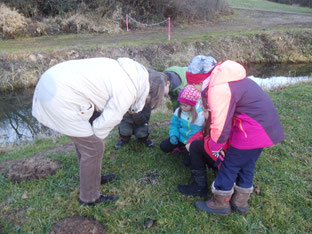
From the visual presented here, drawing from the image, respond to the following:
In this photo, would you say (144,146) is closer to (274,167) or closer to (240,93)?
(274,167)

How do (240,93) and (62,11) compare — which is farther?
(62,11)

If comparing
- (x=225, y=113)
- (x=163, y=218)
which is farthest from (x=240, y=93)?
(x=163, y=218)

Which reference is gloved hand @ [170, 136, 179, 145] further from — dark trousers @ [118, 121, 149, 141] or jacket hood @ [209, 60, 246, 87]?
jacket hood @ [209, 60, 246, 87]

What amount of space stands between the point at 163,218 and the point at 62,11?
53.6 ft

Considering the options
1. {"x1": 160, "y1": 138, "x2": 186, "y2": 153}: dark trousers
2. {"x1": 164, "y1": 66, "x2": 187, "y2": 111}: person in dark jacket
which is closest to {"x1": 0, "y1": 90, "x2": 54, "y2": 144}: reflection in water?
{"x1": 160, "y1": 138, "x2": 186, "y2": 153}: dark trousers

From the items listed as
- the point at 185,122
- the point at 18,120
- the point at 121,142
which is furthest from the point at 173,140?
the point at 18,120

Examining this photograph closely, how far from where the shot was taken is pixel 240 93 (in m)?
2.36

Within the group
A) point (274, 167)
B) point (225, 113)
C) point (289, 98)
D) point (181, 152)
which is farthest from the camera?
point (289, 98)

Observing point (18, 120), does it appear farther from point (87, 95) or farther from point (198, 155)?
point (198, 155)

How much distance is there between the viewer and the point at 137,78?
2.46 m

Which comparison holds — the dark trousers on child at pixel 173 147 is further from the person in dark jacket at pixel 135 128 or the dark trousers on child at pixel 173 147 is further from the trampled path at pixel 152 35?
the trampled path at pixel 152 35

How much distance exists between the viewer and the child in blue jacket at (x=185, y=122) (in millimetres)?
3410

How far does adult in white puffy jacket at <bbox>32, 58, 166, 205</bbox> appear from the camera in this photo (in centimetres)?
230

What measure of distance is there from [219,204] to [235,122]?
93cm
